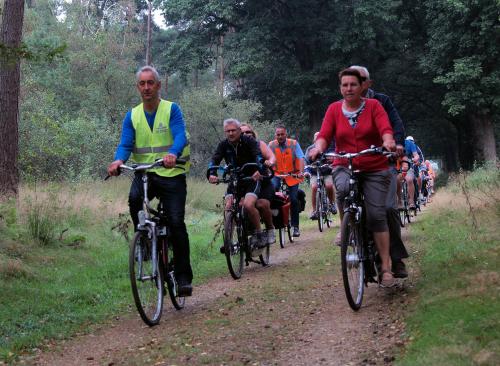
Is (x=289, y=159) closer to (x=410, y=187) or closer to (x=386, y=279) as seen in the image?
(x=410, y=187)

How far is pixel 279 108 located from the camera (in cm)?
3944

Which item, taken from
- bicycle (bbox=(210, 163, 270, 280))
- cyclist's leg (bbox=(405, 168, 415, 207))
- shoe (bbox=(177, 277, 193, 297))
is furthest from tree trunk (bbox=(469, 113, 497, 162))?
shoe (bbox=(177, 277, 193, 297))

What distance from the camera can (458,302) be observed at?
17.9 ft

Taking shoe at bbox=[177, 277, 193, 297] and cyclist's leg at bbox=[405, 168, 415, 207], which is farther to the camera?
cyclist's leg at bbox=[405, 168, 415, 207]

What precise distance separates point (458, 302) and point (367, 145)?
1825 mm

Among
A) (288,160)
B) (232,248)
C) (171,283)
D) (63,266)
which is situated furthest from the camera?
(288,160)

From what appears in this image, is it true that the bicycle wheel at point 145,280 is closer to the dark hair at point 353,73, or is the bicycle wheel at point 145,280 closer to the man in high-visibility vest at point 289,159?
the dark hair at point 353,73

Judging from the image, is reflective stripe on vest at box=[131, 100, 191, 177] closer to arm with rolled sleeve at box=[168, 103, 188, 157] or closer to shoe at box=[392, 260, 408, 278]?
arm with rolled sleeve at box=[168, 103, 188, 157]

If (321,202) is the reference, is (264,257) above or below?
below

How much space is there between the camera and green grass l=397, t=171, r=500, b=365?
427 cm

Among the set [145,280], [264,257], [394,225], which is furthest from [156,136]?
[264,257]

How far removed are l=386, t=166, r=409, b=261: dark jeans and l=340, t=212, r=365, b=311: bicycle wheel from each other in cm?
40

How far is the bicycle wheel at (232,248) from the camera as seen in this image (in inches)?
350

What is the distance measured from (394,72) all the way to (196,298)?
32.0 metres
